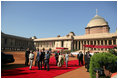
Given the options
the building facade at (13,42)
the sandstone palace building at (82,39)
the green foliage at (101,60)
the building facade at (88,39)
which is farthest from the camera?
the building facade at (13,42)

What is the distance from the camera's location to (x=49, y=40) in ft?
200

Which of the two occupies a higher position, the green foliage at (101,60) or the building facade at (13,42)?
the building facade at (13,42)

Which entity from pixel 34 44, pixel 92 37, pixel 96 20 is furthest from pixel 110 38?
pixel 34 44

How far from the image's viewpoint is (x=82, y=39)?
48688mm

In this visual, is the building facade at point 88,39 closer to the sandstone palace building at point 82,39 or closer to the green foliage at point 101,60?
the sandstone palace building at point 82,39

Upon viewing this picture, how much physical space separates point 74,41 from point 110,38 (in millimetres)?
17298

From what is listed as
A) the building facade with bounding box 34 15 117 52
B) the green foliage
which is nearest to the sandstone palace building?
the building facade with bounding box 34 15 117 52

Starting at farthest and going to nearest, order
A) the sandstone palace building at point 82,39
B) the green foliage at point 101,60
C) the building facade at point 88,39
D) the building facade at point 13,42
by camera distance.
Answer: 1. the building facade at point 13,42
2. the sandstone palace building at point 82,39
3. the building facade at point 88,39
4. the green foliage at point 101,60

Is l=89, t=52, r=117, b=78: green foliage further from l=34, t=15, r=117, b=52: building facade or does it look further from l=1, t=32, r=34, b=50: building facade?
l=1, t=32, r=34, b=50: building facade

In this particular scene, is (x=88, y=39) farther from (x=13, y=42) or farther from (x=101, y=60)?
(x=101, y=60)

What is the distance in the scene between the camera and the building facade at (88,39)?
4325 centimetres

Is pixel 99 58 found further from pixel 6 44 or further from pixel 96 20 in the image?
pixel 96 20

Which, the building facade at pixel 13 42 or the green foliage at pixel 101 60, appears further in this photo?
the building facade at pixel 13 42

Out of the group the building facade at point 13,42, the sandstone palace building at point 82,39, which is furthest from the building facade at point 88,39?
the building facade at point 13,42
